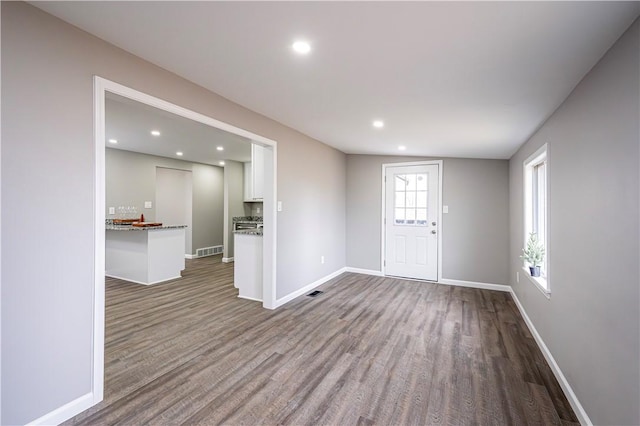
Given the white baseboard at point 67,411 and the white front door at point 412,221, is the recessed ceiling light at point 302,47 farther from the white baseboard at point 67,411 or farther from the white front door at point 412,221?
the white front door at point 412,221

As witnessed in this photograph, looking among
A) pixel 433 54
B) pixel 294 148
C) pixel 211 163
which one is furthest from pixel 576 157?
pixel 211 163

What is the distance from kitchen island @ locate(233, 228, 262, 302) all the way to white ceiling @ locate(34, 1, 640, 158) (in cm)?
187

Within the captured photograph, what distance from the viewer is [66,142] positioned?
5.74ft

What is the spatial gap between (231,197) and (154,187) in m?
1.69

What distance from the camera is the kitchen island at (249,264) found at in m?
4.03

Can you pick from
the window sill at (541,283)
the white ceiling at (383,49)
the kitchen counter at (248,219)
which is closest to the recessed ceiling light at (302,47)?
the white ceiling at (383,49)

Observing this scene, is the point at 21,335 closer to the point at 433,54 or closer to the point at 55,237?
the point at 55,237

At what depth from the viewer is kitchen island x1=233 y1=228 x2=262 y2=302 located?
4027mm

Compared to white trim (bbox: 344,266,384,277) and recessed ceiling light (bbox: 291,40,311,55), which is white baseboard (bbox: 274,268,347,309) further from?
recessed ceiling light (bbox: 291,40,311,55)

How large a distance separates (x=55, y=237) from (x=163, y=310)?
2255mm

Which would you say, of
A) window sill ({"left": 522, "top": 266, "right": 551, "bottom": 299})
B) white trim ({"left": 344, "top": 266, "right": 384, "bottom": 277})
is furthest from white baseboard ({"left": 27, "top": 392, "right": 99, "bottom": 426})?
white trim ({"left": 344, "top": 266, "right": 384, "bottom": 277})

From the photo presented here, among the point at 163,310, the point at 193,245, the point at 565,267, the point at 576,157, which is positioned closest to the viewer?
the point at 576,157

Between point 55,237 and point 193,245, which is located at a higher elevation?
point 55,237

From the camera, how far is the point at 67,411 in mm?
1779
